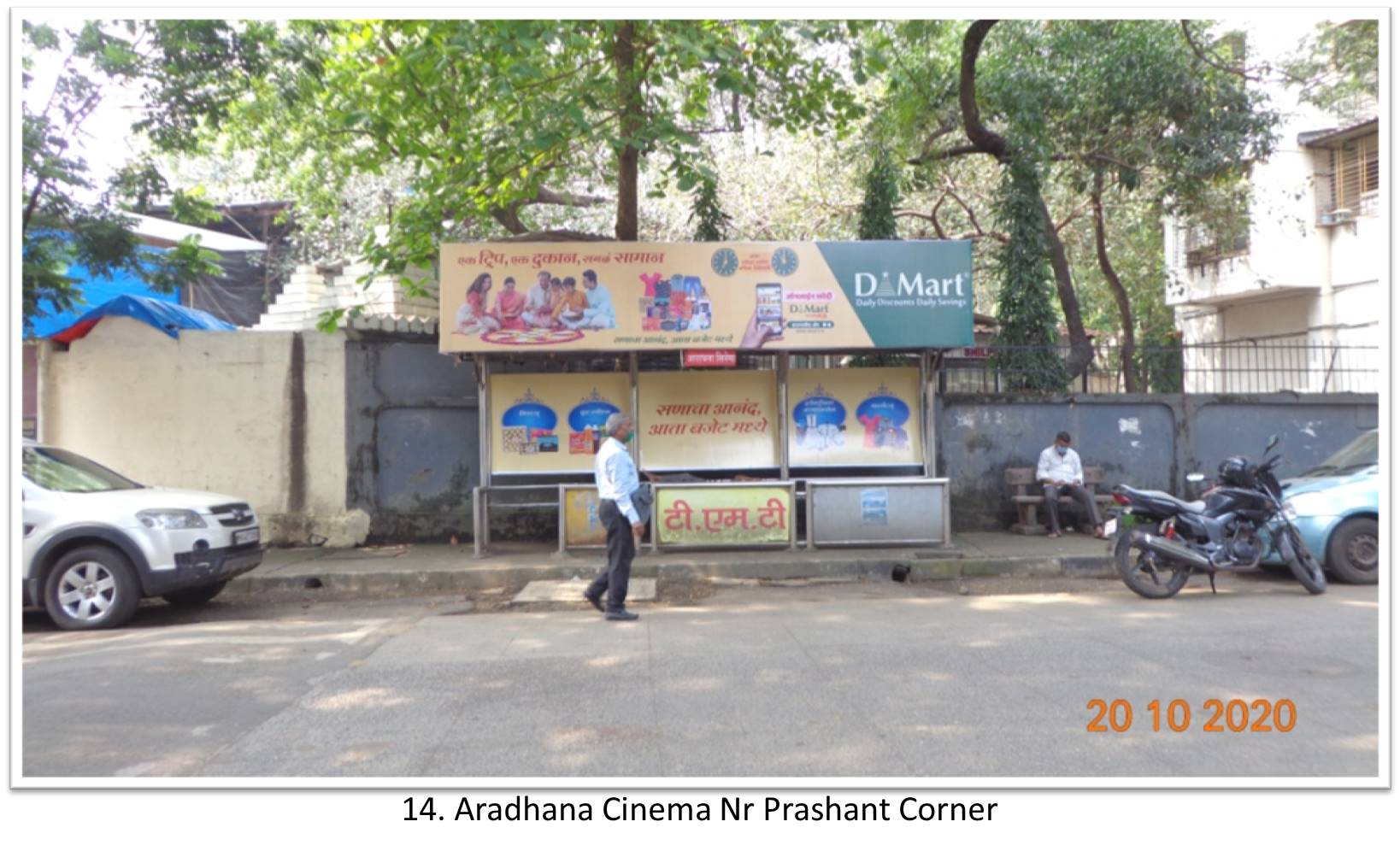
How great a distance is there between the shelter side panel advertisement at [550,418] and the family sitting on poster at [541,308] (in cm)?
138

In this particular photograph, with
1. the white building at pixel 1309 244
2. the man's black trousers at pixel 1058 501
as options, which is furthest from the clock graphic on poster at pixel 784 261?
the white building at pixel 1309 244

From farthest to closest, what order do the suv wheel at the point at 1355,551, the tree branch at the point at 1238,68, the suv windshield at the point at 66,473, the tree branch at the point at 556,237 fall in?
the tree branch at the point at 1238,68 → the tree branch at the point at 556,237 → the suv wheel at the point at 1355,551 → the suv windshield at the point at 66,473

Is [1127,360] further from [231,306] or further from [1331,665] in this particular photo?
[231,306]

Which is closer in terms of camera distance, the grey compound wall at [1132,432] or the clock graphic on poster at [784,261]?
the clock graphic on poster at [784,261]

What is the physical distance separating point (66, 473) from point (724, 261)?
6.33 m

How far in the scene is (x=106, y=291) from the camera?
17.5 meters

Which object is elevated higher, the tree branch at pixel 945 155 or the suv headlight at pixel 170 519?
the tree branch at pixel 945 155

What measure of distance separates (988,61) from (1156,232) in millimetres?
10198

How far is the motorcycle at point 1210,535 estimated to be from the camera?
8719mm

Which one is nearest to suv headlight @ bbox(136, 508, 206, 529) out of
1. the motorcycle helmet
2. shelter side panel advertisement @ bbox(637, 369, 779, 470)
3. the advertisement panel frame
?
the advertisement panel frame

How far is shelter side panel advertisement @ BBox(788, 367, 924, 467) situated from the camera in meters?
12.0

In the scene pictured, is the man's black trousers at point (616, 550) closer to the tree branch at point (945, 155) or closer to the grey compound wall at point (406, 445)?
the grey compound wall at point (406, 445)
